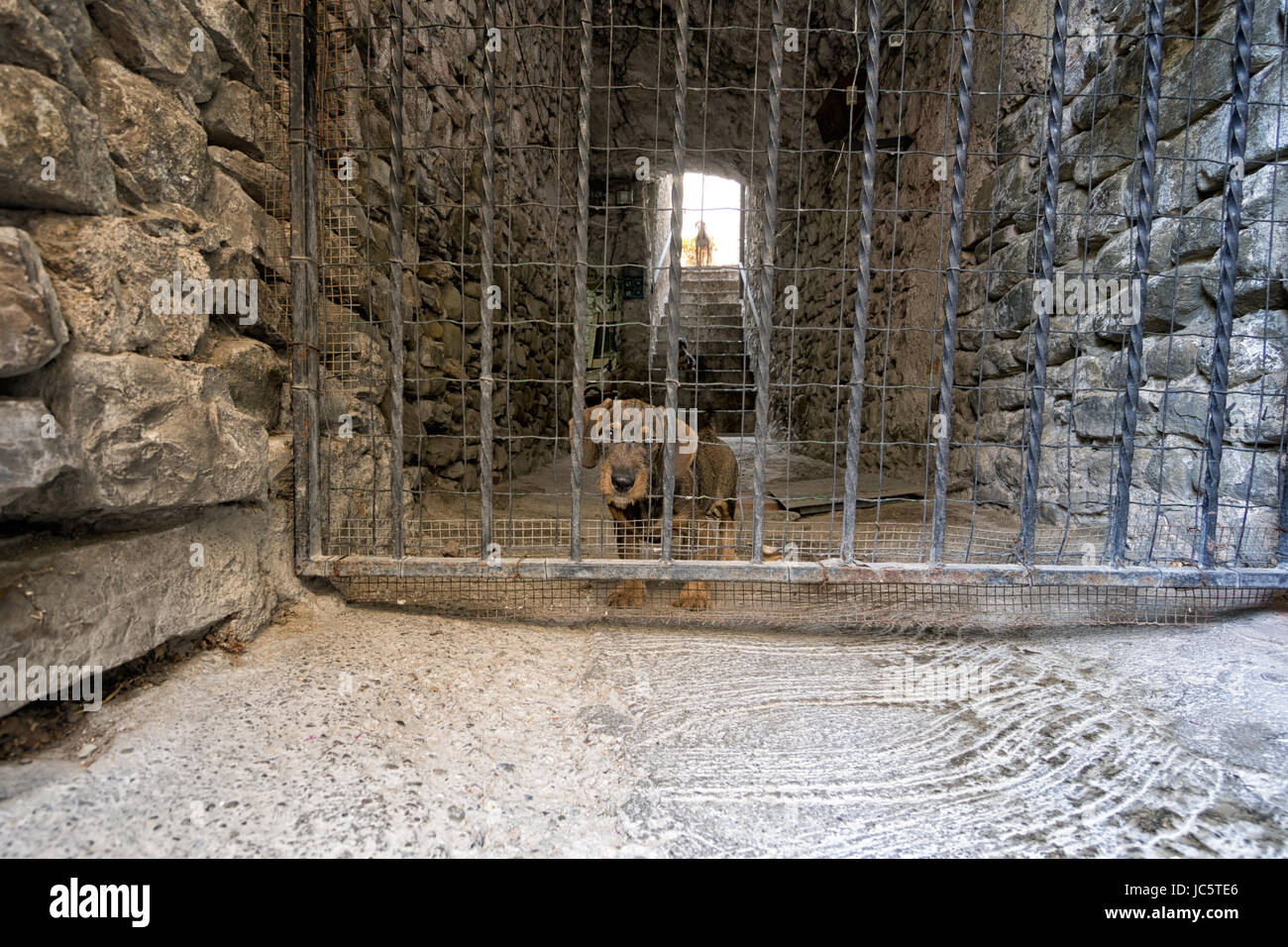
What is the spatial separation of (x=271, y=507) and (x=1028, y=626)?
3.15 meters

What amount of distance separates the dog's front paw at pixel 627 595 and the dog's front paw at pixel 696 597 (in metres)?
0.18

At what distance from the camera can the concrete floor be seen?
1381 mm

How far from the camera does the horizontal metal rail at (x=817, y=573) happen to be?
254 centimetres

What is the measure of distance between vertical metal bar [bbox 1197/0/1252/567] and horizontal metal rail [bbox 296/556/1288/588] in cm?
20

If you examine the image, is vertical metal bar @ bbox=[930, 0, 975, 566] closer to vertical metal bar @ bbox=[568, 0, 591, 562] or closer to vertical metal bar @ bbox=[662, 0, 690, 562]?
vertical metal bar @ bbox=[662, 0, 690, 562]

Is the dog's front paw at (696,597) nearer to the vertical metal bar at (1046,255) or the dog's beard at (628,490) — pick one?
the dog's beard at (628,490)

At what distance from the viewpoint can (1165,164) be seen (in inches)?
131

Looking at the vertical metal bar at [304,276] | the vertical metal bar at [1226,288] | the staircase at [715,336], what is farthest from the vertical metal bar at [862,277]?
the staircase at [715,336]

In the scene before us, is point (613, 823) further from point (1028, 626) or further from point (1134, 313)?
point (1134, 313)

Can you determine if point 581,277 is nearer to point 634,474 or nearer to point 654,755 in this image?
point 634,474

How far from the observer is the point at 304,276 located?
256 centimetres
